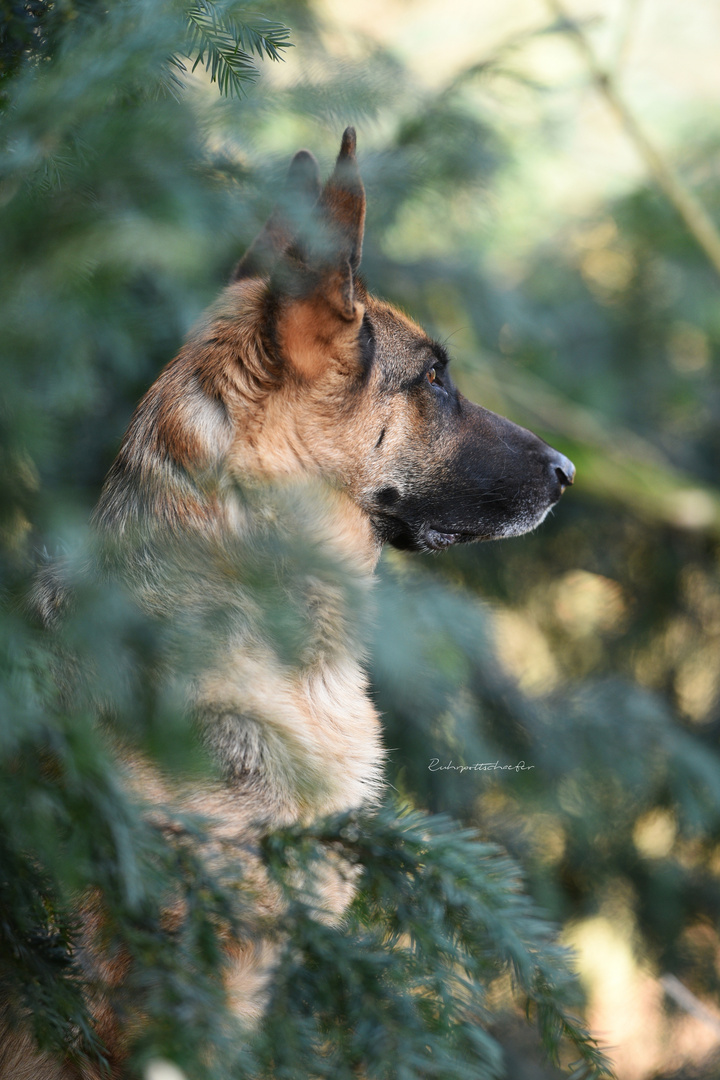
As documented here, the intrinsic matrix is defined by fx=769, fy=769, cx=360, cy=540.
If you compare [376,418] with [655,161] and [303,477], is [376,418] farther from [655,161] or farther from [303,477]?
[655,161]

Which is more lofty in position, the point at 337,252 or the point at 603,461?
the point at 337,252

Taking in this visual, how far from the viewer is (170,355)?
7.75 feet

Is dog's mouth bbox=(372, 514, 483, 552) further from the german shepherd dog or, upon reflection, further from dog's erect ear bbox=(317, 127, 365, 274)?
dog's erect ear bbox=(317, 127, 365, 274)

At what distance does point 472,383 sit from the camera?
3357 millimetres

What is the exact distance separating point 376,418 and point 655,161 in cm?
210

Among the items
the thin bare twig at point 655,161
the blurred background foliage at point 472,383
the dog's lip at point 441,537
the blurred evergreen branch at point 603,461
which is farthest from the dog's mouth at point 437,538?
the thin bare twig at point 655,161

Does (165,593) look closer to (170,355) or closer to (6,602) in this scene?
(6,602)

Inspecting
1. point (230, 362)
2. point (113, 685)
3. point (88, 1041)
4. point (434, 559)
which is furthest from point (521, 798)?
point (113, 685)

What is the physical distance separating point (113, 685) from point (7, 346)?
1.37 ft

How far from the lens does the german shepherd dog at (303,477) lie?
150 cm

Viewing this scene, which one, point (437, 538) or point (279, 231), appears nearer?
point (279, 231)

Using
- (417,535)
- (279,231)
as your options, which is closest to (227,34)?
(279,231)

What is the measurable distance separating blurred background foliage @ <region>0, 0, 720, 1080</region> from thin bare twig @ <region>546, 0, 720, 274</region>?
0.28 ft

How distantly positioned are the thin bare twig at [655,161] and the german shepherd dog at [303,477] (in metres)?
1.68
